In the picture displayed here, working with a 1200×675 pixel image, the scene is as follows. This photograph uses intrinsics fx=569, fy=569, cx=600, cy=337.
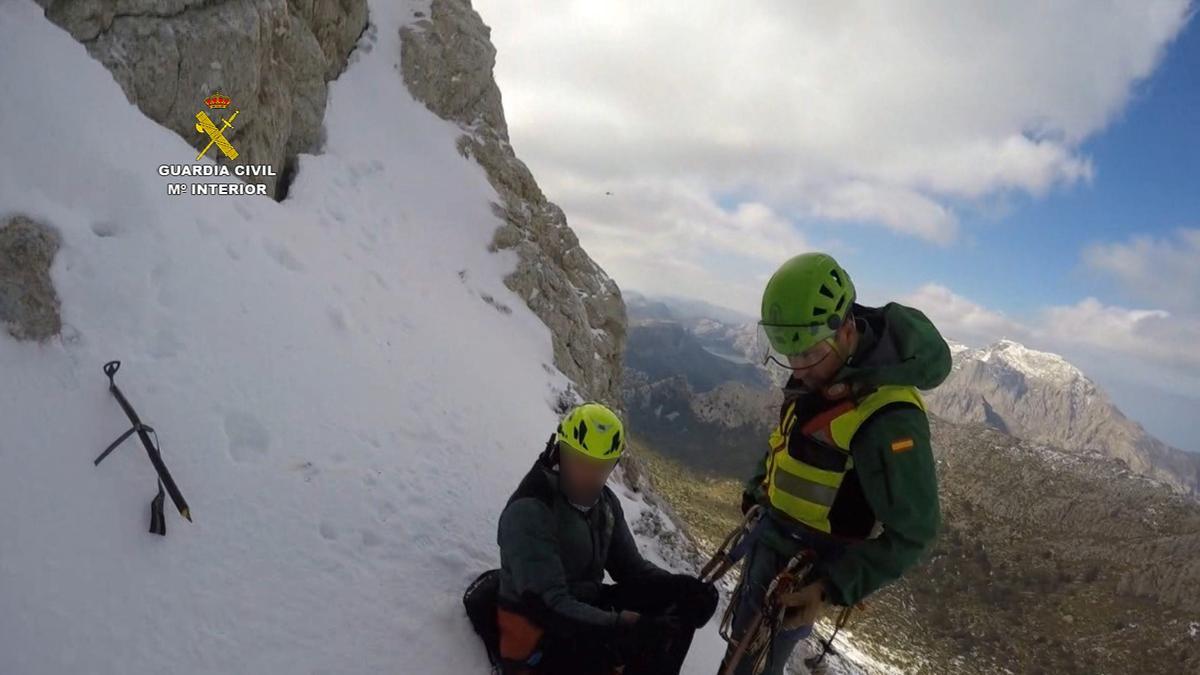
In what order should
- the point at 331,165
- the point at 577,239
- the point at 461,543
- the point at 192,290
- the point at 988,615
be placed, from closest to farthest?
the point at 461,543 → the point at 192,290 → the point at 331,165 → the point at 577,239 → the point at 988,615

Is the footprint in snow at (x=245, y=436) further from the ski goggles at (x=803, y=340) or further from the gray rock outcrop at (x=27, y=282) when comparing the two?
the ski goggles at (x=803, y=340)

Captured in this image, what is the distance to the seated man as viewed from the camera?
15.0 feet

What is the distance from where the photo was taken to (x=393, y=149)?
726 inches

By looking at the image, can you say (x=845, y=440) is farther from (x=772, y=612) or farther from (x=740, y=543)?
(x=740, y=543)

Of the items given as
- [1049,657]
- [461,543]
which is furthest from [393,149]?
[1049,657]

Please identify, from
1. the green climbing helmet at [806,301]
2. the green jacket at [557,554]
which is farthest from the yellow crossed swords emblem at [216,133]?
the green climbing helmet at [806,301]

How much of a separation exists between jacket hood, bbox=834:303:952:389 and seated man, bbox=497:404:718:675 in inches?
80.3

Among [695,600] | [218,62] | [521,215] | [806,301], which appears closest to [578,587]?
[695,600]

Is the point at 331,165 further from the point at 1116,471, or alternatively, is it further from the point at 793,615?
the point at 1116,471

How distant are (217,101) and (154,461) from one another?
9.15 m

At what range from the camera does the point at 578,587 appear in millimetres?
5148

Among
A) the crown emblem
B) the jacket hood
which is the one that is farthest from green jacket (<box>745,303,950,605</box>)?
the crown emblem

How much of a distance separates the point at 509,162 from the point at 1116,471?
104m

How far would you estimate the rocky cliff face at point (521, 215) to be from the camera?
20.8 meters
